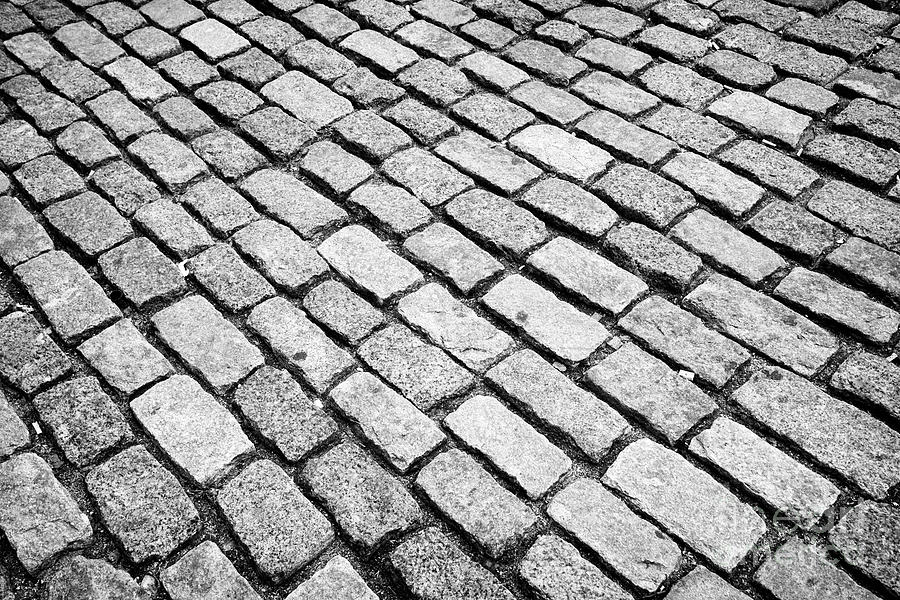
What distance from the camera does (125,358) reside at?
2.50 meters

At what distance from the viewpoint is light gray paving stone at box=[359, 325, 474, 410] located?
239 cm

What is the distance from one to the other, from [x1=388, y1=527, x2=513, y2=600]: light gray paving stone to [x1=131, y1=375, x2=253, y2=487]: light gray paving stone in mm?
614

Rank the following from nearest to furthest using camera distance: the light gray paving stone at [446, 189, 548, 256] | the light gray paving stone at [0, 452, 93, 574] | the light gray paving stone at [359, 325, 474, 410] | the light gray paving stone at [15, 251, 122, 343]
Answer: the light gray paving stone at [0, 452, 93, 574] → the light gray paving stone at [359, 325, 474, 410] → the light gray paving stone at [15, 251, 122, 343] → the light gray paving stone at [446, 189, 548, 256]

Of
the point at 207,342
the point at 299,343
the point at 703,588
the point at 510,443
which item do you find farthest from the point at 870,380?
the point at 207,342

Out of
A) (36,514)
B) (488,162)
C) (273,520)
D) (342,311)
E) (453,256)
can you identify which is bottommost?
(36,514)

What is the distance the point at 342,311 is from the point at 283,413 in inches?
18.3

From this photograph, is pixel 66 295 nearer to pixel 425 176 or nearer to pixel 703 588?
pixel 425 176

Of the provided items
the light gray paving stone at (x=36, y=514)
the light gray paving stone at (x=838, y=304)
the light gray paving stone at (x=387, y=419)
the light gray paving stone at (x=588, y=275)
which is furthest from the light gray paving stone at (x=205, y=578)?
the light gray paving stone at (x=838, y=304)

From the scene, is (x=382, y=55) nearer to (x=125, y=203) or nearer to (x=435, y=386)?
(x=125, y=203)

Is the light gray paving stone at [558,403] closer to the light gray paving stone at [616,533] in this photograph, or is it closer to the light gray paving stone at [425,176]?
the light gray paving stone at [616,533]

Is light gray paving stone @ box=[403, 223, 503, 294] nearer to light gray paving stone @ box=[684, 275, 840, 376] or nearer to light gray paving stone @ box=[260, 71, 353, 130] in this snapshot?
light gray paving stone @ box=[684, 275, 840, 376]

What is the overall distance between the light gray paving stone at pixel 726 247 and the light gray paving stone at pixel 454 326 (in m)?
0.87

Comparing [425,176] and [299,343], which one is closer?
[299,343]

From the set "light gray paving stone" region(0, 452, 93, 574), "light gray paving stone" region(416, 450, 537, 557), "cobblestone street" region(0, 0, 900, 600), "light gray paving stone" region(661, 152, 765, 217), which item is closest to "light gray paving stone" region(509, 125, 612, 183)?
"cobblestone street" region(0, 0, 900, 600)
